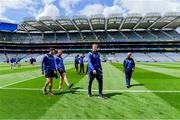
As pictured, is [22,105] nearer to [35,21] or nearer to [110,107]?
[110,107]

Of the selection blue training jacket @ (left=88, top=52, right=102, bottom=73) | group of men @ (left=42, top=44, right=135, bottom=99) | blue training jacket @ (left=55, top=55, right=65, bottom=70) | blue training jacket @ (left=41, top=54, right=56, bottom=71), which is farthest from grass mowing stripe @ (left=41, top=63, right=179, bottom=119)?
blue training jacket @ (left=55, top=55, right=65, bottom=70)

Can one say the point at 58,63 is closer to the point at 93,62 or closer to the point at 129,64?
the point at 93,62

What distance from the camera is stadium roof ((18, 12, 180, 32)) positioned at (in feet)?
255

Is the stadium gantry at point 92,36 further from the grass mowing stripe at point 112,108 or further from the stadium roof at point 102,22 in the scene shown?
the grass mowing stripe at point 112,108

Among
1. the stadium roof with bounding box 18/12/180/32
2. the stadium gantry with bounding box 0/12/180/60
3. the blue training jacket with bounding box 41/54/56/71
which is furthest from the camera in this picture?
the stadium gantry with bounding box 0/12/180/60

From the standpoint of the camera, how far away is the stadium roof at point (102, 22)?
255 ft

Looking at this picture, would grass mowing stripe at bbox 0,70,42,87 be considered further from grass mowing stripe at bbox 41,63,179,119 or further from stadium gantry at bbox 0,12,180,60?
stadium gantry at bbox 0,12,180,60

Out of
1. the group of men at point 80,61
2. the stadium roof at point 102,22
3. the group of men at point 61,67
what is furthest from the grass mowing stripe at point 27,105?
the stadium roof at point 102,22

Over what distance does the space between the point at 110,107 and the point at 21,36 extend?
98.3 m

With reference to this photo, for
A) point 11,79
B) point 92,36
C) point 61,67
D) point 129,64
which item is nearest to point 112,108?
point 61,67

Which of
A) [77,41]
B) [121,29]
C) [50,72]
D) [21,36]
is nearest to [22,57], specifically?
[21,36]

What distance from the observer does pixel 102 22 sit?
8412 centimetres

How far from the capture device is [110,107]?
9273mm

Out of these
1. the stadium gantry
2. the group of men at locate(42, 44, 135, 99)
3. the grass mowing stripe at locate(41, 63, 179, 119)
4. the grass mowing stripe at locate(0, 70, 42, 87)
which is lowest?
the grass mowing stripe at locate(41, 63, 179, 119)
